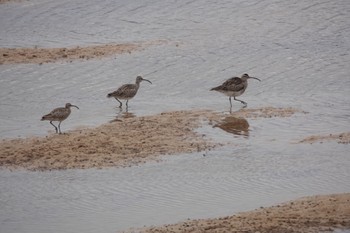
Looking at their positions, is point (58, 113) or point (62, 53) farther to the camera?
point (62, 53)

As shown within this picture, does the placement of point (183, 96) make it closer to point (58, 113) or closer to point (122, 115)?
Result: point (122, 115)

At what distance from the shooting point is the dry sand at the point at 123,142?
17.2m

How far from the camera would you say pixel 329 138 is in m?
18.0

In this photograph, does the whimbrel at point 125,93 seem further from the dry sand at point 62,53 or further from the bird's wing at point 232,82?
the dry sand at point 62,53

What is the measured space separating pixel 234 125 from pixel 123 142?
2.61 meters

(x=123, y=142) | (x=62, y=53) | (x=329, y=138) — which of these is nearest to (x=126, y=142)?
(x=123, y=142)

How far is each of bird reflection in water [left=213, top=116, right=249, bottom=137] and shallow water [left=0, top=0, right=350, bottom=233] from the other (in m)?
0.30

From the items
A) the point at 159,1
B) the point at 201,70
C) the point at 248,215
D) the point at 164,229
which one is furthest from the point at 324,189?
the point at 159,1

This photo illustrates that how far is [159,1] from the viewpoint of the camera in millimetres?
34312

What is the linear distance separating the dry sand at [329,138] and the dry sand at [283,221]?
4.01 metres

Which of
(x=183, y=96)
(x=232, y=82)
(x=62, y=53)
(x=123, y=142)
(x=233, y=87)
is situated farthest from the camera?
(x=62, y=53)

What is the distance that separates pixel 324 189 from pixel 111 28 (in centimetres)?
1718

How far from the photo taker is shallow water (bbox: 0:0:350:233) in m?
14.7

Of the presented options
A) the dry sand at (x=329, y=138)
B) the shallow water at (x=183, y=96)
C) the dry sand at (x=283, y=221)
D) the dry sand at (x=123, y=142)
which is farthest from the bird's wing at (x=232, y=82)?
the dry sand at (x=283, y=221)
